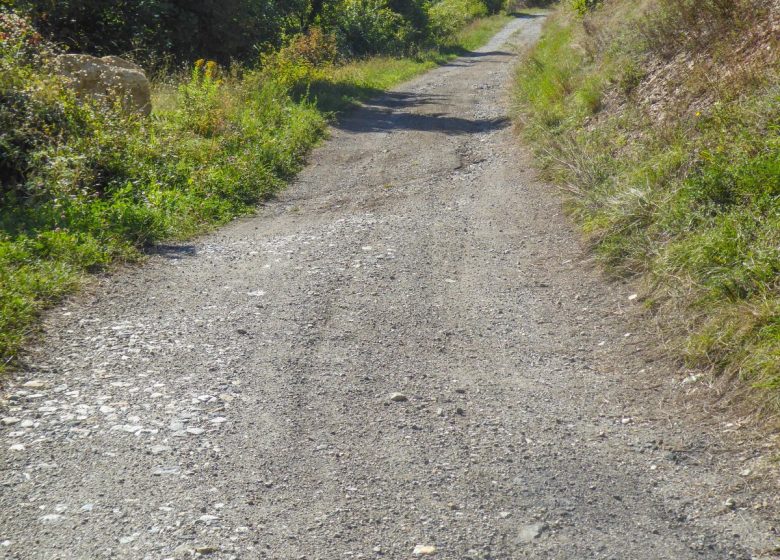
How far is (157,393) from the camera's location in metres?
4.75

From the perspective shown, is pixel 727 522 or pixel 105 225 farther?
pixel 105 225

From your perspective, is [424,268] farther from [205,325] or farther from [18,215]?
[18,215]

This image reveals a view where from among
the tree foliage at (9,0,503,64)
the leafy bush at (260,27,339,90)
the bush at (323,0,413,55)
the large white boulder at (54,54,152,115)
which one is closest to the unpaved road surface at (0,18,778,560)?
the large white boulder at (54,54,152,115)

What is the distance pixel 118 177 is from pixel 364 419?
588 centimetres

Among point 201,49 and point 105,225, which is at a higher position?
point 201,49

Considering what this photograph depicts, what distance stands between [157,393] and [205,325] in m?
1.15

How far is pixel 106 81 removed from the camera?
37.0 ft

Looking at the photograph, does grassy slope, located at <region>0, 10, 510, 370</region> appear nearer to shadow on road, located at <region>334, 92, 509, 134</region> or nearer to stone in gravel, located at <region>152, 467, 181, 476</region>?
shadow on road, located at <region>334, 92, 509, 134</region>

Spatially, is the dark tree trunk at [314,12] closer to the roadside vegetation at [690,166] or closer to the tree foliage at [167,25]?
the tree foliage at [167,25]

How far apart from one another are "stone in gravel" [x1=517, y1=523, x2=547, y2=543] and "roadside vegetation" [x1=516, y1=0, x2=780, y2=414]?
1.46 metres

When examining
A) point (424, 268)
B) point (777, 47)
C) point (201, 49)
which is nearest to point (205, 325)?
point (424, 268)

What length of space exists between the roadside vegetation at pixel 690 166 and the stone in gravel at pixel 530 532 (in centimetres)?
146

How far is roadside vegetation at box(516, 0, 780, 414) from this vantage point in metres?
4.89

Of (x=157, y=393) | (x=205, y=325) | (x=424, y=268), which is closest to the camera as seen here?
(x=157, y=393)
